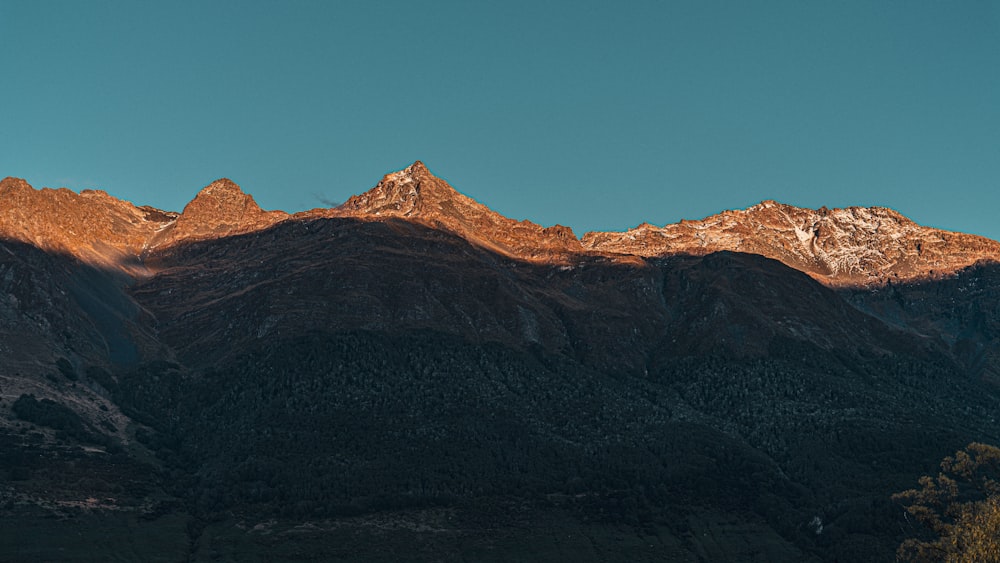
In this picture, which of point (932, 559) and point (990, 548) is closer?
point (990, 548)

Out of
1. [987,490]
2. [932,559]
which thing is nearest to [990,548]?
[932,559]

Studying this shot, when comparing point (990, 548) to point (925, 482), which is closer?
point (990, 548)

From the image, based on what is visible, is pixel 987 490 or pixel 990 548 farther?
pixel 987 490

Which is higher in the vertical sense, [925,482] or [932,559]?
[925,482]

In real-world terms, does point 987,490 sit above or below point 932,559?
above

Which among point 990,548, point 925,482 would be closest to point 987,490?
point 925,482

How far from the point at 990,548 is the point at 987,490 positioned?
14.7 m

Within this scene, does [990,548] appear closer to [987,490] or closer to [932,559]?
[932,559]

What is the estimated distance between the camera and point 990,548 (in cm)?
8188

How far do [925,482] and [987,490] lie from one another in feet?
25.3

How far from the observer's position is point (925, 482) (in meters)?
92.8

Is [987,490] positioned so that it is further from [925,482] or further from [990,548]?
[990,548]

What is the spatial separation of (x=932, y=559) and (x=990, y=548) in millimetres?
8550

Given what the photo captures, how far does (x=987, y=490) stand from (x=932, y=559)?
36.3 ft
